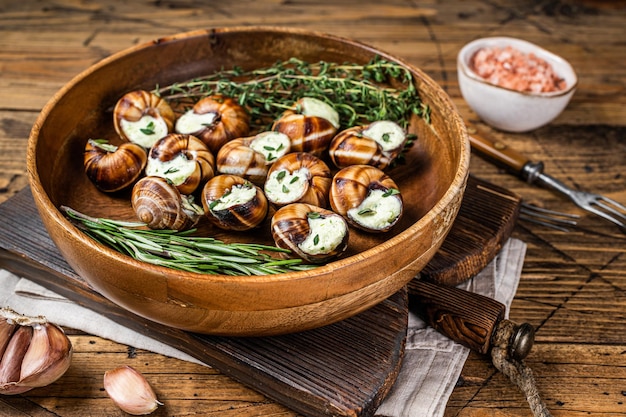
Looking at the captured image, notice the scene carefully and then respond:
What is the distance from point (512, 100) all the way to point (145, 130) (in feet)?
3.18

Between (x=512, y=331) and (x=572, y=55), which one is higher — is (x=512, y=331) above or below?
above

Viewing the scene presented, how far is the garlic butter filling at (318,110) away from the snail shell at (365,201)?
0.78ft

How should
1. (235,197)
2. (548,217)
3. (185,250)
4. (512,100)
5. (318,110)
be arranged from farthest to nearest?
(512,100) → (548,217) → (318,110) → (235,197) → (185,250)

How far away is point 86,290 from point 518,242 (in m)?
0.95

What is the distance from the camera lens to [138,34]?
239cm

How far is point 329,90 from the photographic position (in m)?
1.61

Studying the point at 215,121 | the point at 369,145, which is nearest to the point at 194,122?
the point at 215,121

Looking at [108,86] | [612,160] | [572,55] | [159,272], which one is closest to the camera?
[159,272]

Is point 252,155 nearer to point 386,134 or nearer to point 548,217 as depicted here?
point 386,134

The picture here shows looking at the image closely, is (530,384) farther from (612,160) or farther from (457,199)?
(612,160)

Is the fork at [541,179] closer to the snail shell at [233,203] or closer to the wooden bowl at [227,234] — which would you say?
the wooden bowl at [227,234]

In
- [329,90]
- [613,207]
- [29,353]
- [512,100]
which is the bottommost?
[613,207]

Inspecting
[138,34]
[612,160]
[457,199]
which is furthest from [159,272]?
[138,34]

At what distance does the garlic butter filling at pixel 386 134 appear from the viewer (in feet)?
4.77
